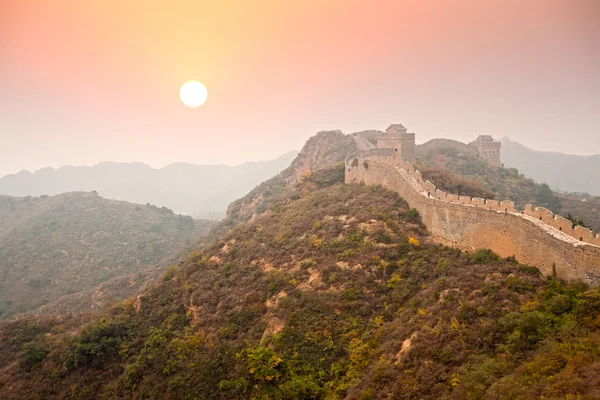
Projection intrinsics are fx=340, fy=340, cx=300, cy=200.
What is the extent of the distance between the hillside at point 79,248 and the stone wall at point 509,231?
39699 mm

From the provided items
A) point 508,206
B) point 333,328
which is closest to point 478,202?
point 508,206

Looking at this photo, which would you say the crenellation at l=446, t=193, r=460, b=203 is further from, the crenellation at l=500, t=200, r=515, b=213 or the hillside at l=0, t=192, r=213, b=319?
the hillside at l=0, t=192, r=213, b=319

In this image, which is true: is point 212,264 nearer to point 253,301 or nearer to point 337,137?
point 253,301

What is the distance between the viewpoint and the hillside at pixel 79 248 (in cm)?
5078

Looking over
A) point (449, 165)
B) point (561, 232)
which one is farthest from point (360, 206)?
point (449, 165)

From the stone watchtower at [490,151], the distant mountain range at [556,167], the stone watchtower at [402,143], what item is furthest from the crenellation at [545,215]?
the distant mountain range at [556,167]

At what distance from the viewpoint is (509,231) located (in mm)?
16266

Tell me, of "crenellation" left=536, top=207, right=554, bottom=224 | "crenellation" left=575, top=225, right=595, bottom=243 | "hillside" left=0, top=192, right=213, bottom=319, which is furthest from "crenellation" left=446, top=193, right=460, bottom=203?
"hillside" left=0, top=192, right=213, bottom=319

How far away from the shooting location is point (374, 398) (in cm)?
1184

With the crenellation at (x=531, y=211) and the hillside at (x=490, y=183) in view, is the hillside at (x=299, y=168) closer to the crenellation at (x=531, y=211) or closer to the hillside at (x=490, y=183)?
the hillside at (x=490, y=183)

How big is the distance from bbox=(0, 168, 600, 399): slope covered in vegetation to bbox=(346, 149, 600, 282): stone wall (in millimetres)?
664

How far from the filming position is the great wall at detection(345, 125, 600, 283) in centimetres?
1259

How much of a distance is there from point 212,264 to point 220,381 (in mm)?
11772

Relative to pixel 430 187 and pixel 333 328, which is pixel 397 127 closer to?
pixel 430 187
